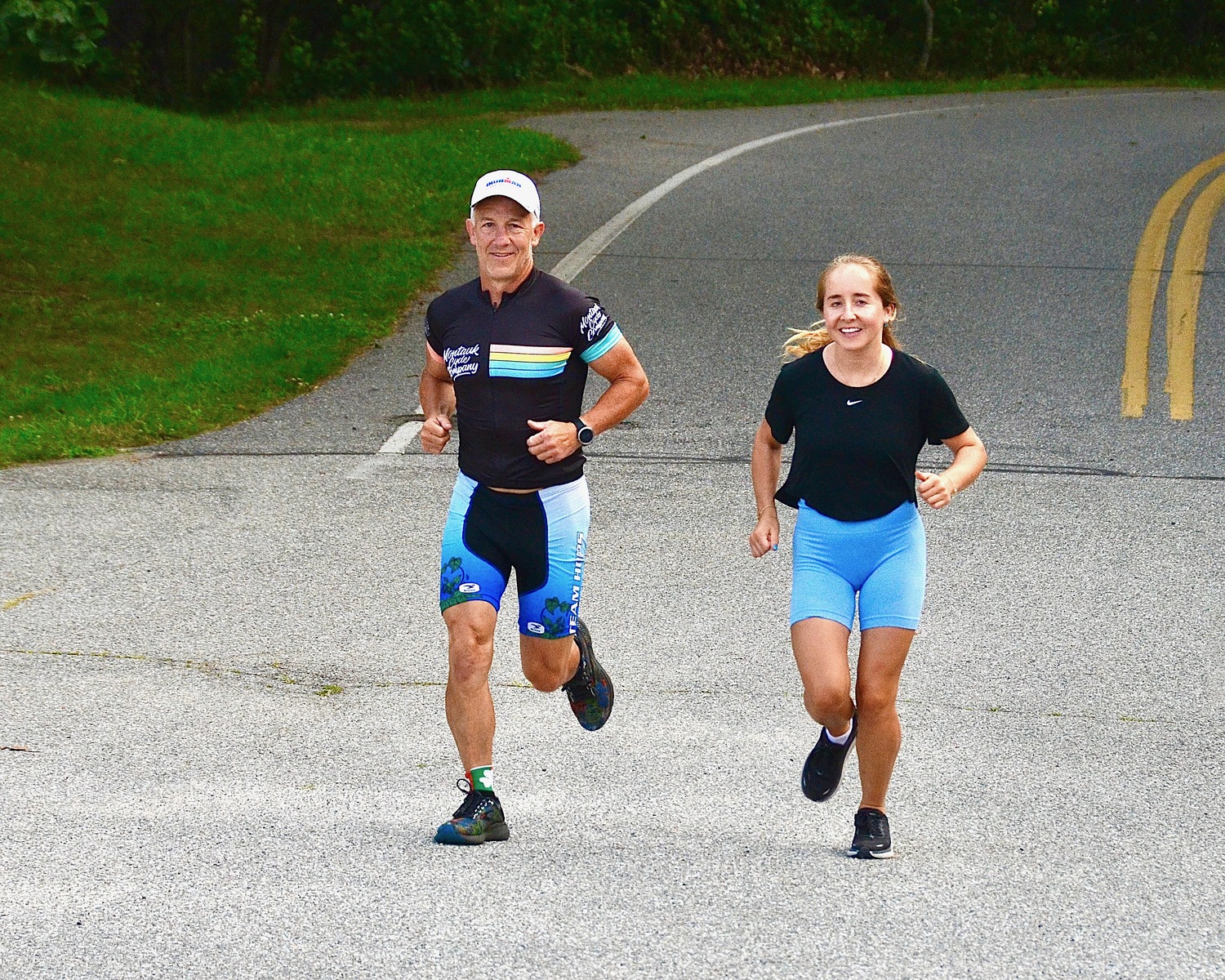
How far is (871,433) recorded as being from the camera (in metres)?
5.04

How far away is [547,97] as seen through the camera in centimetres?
2441

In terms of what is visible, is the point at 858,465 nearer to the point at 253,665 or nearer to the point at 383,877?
the point at 383,877

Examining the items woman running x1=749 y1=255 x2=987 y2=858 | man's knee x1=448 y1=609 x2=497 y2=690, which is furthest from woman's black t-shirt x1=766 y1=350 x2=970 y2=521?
man's knee x1=448 y1=609 x2=497 y2=690

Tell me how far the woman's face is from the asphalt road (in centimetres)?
164

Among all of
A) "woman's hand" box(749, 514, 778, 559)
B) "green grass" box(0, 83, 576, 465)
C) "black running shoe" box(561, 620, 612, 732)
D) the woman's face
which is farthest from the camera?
"green grass" box(0, 83, 576, 465)

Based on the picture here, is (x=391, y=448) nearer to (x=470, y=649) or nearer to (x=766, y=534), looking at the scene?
(x=470, y=649)

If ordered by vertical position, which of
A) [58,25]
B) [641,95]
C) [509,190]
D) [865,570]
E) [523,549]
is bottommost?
[523,549]

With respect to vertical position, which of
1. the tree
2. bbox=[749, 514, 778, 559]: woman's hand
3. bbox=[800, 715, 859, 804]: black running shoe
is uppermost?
the tree

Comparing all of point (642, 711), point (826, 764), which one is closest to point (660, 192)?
point (642, 711)

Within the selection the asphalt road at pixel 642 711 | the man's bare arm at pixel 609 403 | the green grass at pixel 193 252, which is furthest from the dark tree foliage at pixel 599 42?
the man's bare arm at pixel 609 403

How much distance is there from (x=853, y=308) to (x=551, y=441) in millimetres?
1099

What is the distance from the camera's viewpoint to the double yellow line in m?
11.1

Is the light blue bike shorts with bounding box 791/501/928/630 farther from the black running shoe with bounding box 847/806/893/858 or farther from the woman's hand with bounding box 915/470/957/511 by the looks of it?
the black running shoe with bounding box 847/806/893/858

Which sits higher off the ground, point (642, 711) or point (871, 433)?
point (871, 433)
